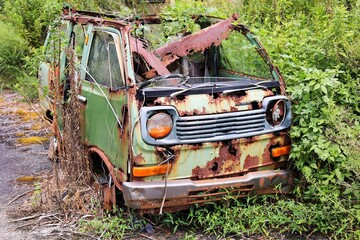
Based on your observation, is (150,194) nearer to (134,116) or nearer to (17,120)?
(134,116)

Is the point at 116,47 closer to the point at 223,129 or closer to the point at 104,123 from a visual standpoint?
the point at 104,123

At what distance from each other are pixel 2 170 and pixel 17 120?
326cm

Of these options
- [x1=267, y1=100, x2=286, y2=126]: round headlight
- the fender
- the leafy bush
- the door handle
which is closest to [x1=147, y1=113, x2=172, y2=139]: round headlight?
the fender

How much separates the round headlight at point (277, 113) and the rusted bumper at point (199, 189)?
1.67ft

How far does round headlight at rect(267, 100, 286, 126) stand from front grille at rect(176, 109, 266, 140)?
0.46 feet

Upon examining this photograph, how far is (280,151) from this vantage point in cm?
468

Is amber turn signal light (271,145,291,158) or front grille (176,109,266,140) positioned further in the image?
amber turn signal light (271,145,291,158)

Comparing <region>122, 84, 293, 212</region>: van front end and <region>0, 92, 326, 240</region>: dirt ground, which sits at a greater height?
<region>122, 84, 293, 212</region>: van front end

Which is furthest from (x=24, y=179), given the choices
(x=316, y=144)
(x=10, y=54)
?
(x=10, y=54)

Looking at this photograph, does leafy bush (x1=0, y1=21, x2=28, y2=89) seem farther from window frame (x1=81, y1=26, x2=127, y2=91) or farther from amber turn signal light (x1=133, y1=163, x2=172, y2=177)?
amber turn signal light (x1=133, y1=163, x2=172, y2=177)

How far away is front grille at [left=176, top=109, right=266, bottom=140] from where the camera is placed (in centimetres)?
429

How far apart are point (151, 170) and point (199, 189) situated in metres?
0.48

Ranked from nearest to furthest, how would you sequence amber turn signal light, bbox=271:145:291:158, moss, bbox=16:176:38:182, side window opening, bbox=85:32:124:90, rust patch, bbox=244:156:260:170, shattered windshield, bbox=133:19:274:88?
1. rust patch, bbox=244:156:260:170
2. amber turn signal light, bbox=271:145:291:158
3. side window opening, bbox=85:32:124:90
4. shattered windshield, bbox=133:19:274:88
5. moss, bbox=16:176:38:182

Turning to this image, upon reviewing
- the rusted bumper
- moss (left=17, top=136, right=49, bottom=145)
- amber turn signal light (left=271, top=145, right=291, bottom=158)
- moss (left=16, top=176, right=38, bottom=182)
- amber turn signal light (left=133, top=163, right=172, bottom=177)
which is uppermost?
amber turn signal light (left=271, top=145, right=291, bottom=158)
